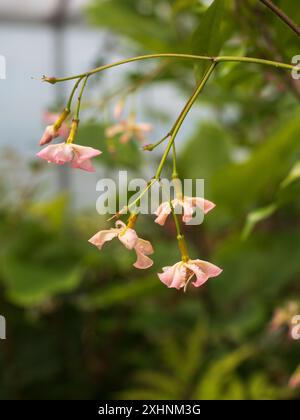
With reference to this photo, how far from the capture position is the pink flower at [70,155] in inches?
9.6

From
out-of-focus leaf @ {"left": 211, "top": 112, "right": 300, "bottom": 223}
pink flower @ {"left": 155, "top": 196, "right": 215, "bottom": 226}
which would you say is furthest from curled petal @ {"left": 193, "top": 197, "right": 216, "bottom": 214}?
out-of-focus leaf @ {"left": 211, "top": 112, "right": 300, "bottom": 223}

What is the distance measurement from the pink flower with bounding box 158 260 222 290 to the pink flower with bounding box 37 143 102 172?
2.1 inches

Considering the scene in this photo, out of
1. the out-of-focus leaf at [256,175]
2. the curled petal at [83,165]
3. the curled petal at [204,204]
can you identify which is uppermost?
the out-of-focus leaf at [256,175]

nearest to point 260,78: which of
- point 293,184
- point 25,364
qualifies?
point 293,184

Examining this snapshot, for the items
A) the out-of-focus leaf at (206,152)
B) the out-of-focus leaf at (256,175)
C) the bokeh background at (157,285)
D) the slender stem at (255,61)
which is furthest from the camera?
the out-of-focus leaf at (206,152)

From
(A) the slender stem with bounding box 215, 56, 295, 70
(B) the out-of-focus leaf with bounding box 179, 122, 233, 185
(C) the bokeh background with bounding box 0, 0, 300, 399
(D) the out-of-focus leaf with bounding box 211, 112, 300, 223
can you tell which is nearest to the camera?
(A) the slender stem with bounding box 215, 56, 295, 70

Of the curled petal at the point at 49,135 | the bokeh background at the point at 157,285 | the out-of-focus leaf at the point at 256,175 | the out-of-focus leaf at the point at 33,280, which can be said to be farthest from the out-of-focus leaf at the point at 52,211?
the curled petal at the point at 49,135

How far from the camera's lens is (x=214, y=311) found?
93 centimetres

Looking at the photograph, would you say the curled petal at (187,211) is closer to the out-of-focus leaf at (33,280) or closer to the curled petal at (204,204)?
the curled petal at (204,204)

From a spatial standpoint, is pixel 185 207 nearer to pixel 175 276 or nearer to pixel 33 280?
pixel 175 276

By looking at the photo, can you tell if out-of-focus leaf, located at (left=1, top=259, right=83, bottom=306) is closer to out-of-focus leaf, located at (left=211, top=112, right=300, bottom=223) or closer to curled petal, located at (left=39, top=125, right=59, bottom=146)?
out-of-focus leaf, located at (left=211, top=112, right=300, bottom=223)

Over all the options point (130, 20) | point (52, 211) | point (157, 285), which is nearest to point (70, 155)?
point (157, 285)

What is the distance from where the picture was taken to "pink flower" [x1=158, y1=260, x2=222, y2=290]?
0.24m

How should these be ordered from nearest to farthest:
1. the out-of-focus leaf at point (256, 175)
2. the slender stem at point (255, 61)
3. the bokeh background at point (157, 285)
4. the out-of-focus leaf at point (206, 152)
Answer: the slender stem at point (255, 61)
the out-of-focus leaf at point (256, 175)
the bokeh background at point (157, 285)
the out-of-focus leaf at point (206, 152)
